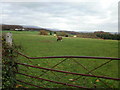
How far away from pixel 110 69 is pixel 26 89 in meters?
3.70

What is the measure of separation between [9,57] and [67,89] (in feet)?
5.48

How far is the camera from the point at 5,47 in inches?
137

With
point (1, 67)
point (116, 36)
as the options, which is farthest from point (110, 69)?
point (116, 36)

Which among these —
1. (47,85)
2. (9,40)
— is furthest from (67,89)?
(9,40)

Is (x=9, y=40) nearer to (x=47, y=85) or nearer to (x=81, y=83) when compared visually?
(x=47, y=85)

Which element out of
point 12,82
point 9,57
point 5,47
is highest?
point 5,47

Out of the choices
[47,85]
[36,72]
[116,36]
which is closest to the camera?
[47,85]

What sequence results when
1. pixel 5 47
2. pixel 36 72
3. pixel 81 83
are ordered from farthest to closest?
pixel 36 72
pixel 81 83
pixel 5 47

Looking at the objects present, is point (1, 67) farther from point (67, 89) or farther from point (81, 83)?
point (81, 83)

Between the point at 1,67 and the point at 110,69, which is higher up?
the point at 1,67

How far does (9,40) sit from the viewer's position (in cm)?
411

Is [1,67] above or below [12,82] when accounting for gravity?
above

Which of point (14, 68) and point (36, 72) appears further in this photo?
point (36, 72)

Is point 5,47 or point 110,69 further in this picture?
point 110,69
